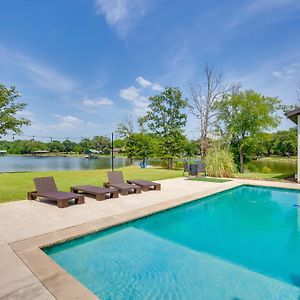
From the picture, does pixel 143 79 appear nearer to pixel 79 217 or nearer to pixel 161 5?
pixel 161 5

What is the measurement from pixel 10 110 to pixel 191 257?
64.0 ft

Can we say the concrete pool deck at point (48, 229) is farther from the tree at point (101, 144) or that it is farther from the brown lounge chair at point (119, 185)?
the tree at point (101, 144)

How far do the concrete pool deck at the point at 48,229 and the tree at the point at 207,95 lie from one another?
15.8 meters

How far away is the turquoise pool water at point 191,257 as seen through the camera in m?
3.08

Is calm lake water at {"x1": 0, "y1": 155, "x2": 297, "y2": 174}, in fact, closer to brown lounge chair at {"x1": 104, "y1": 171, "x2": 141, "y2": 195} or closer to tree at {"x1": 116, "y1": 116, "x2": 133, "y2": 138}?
tree at {"x1": 116, "y1": 116, "x2": 133, "y2": 138}

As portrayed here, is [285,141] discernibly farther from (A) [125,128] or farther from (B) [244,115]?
(A) [125,128]

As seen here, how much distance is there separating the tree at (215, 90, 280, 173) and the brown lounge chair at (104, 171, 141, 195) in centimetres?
1753

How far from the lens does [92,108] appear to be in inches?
1187

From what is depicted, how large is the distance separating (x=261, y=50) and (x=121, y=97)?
51.6ft

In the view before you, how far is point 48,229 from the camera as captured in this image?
456cm

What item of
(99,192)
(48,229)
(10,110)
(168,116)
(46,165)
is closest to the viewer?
(48,229)

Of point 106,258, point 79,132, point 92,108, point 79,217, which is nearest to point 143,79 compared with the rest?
point 92,108

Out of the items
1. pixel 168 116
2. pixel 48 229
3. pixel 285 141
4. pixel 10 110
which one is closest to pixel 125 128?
pixel 168 116

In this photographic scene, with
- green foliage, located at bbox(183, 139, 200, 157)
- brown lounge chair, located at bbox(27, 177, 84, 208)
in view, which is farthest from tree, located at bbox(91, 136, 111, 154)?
brown lounge chair, located at bbox(27, 177, 84, 208)
